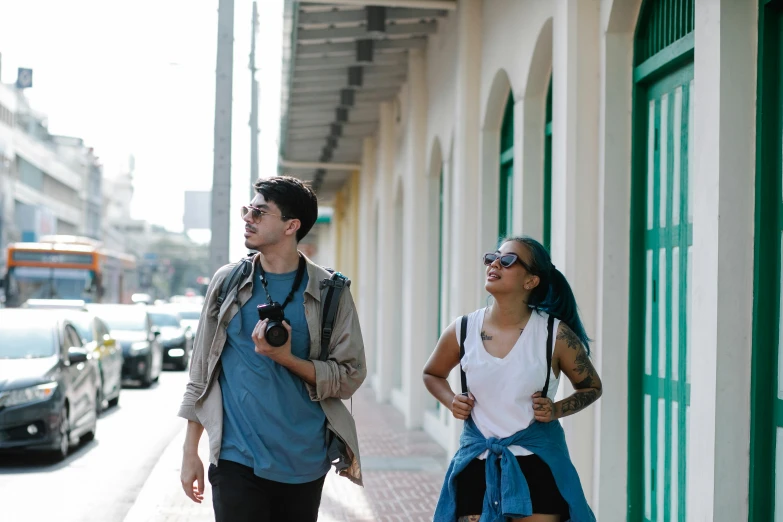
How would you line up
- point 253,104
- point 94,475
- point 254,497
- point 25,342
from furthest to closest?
point 253,104 → point 25,342 → point 94,475 → point 254,497

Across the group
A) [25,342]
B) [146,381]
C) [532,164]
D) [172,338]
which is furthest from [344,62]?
[172,338]

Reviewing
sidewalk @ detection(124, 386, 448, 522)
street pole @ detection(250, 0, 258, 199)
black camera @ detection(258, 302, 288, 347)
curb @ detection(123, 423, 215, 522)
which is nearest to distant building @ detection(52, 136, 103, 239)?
street pole @ detection(250, 0, 258, 199)

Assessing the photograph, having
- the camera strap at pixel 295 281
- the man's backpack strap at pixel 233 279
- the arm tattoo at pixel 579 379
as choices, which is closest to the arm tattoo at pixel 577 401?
the arm tattoo at pixel 579 379

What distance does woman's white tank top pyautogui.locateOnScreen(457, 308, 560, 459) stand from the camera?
13.6 ft

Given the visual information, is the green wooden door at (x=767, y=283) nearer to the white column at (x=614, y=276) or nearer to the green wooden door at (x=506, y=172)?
the white column at (x=614, y=276)

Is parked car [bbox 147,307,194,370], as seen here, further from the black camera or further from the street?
the black camera

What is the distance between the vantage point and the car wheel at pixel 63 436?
11.4 meters

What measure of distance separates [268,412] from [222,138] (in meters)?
8.55

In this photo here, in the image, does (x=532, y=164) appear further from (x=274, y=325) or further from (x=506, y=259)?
(x=274, y=325)

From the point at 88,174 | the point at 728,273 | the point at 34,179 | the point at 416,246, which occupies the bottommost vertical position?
the point at 728,273

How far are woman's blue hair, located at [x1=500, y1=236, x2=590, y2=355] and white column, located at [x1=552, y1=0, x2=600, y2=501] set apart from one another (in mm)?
2765

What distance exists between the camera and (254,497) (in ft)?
13.0

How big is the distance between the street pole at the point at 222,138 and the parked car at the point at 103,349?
5.12m

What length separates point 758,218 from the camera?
4.94 meters
